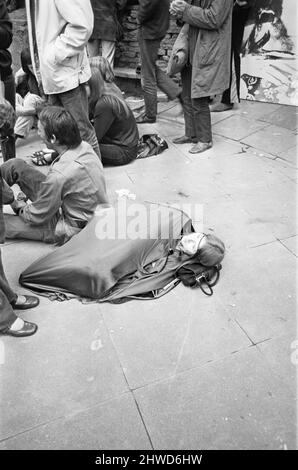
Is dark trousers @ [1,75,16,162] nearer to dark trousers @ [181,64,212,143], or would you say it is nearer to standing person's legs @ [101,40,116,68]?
dark trousers @ [181,64,212,143]

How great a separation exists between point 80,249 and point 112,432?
1.17 m

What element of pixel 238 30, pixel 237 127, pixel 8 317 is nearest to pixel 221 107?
pixel 237 127

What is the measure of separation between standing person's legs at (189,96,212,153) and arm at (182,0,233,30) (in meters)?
0.70

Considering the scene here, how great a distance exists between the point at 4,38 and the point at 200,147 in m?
2.21

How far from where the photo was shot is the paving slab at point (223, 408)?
1920 mm

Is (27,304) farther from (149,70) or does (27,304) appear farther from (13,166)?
(149,70)

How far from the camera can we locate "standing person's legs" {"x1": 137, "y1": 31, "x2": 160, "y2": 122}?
5.13m

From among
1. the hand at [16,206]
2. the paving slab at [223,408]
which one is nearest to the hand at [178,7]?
the hand at [16,206]

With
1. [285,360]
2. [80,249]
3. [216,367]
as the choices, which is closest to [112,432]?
[216,367]

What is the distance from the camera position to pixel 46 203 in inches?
119

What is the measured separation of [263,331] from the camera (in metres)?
2.46

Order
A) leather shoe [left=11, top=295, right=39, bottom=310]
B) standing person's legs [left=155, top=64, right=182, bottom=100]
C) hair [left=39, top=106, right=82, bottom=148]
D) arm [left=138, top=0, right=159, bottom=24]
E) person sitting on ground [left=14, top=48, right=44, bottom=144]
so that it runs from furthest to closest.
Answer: standing person's legs [left=155, top=64, right=182, bottom=100], arm [left=138, top=0, right=159, bottom=24], person sitting on ground [left=14, top=48, right=44, bottom=144], hair [left=39, top=106, right=82, bottom=148], leather shoe [left=11, top=295, right=39, bottom=310]

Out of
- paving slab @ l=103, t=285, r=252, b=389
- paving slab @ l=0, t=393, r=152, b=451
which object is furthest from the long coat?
paving slab @ l=0, t=393, r=152, b=451

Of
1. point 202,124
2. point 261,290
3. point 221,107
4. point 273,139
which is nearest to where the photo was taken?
point 261,290
